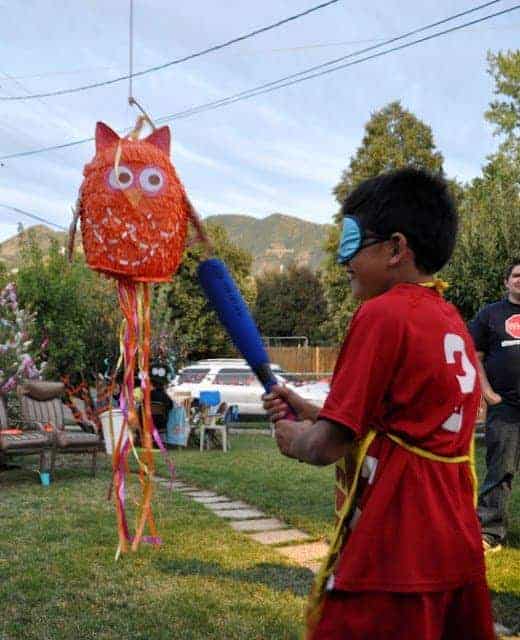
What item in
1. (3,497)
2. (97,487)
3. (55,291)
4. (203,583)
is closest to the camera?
(203,583)

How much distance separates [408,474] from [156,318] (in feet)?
39.5

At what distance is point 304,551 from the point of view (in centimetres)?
492

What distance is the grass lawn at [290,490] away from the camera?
4.03 m

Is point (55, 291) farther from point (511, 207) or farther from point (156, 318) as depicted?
point (511, 207)

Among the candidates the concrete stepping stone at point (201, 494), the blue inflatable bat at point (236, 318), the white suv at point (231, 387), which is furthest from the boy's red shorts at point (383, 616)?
the white suv at point (231, 387)

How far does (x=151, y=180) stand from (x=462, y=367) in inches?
114

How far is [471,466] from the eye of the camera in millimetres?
1794

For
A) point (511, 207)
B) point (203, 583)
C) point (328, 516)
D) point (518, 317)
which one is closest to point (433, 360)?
point (203, 583)

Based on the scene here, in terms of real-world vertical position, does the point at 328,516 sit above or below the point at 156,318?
below

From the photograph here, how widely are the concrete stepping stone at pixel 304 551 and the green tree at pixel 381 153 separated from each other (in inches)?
1009

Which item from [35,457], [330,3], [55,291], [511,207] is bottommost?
[35,457]

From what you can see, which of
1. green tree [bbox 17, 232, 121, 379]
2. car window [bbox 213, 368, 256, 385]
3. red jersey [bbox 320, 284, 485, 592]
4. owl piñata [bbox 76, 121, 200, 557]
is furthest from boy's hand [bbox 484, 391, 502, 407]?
car window [bbox 213, 368, 256, 385]

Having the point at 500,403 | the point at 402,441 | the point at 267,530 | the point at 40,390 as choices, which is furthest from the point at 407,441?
the point at 40,390

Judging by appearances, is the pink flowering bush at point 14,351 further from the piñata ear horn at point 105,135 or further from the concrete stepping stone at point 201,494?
the piñata ear horn at point 105,135
